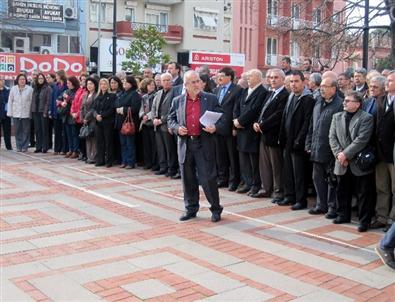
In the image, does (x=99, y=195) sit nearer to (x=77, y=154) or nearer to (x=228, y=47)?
(x=77, y=154)

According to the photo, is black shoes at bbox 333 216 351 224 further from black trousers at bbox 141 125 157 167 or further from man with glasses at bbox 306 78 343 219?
black trousers at bbox 141 125 157 167

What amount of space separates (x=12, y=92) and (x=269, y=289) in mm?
11852

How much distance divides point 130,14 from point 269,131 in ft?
128

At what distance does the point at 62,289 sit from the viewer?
535cm

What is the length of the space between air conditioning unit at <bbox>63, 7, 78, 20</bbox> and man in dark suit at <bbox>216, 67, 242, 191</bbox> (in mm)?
31889

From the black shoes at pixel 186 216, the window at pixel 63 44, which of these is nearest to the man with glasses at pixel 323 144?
the black shoes at pixel 186 216

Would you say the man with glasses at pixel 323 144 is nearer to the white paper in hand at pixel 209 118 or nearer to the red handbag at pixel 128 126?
the white paper in hand at pixel 209 118

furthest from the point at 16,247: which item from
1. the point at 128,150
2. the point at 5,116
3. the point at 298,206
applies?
the point at 5,116

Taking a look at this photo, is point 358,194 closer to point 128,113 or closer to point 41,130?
point 128,113

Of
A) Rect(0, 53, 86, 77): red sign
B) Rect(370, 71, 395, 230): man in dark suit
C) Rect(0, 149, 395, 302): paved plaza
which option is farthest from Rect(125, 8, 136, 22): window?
Rect(370, 71, 395, 230): man in dark suit

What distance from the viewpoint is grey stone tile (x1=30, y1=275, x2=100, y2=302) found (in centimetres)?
514

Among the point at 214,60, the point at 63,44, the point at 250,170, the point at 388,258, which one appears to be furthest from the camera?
the point at 63,44

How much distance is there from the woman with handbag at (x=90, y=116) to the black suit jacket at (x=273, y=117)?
16.9 feet

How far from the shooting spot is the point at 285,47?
5462 cm
